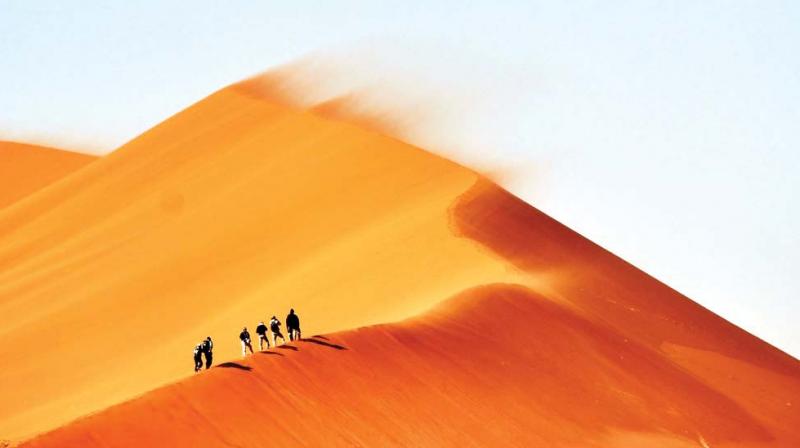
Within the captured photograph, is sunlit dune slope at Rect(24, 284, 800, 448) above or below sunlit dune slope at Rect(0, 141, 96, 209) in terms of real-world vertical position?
below

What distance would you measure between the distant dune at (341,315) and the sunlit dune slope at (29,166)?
21.9 metres

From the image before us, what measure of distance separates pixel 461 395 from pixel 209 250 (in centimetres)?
2025

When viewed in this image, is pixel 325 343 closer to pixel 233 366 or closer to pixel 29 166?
pixel 233 366

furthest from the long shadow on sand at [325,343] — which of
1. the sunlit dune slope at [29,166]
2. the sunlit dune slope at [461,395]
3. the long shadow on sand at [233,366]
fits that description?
the sunlit dune slope at [29,166]

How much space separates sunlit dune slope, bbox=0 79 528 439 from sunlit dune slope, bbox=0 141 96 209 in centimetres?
2082

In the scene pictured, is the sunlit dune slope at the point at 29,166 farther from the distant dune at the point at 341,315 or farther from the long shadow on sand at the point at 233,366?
the long shadow on sand at the point at 233,366

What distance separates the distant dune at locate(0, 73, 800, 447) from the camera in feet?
74.2

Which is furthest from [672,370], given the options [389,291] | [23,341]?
[23,341]

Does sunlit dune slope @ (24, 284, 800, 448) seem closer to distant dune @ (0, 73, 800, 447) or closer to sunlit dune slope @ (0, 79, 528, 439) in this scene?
distant dune @ (0, 73, 800, 447)

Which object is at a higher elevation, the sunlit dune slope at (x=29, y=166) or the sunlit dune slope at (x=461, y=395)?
the sunlit dune slope at (x=29, y=166)

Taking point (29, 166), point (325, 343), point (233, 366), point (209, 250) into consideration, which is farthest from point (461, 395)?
point (29, 166)

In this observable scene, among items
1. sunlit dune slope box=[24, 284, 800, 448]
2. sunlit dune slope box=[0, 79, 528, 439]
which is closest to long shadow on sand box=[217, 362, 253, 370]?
sunlit dune slope box=[24, 284, 800, 448]

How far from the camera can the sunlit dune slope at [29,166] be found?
259ft

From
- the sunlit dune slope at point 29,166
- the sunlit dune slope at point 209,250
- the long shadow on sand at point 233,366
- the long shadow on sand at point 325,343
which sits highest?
the sunlit dune slope at point 29,166
